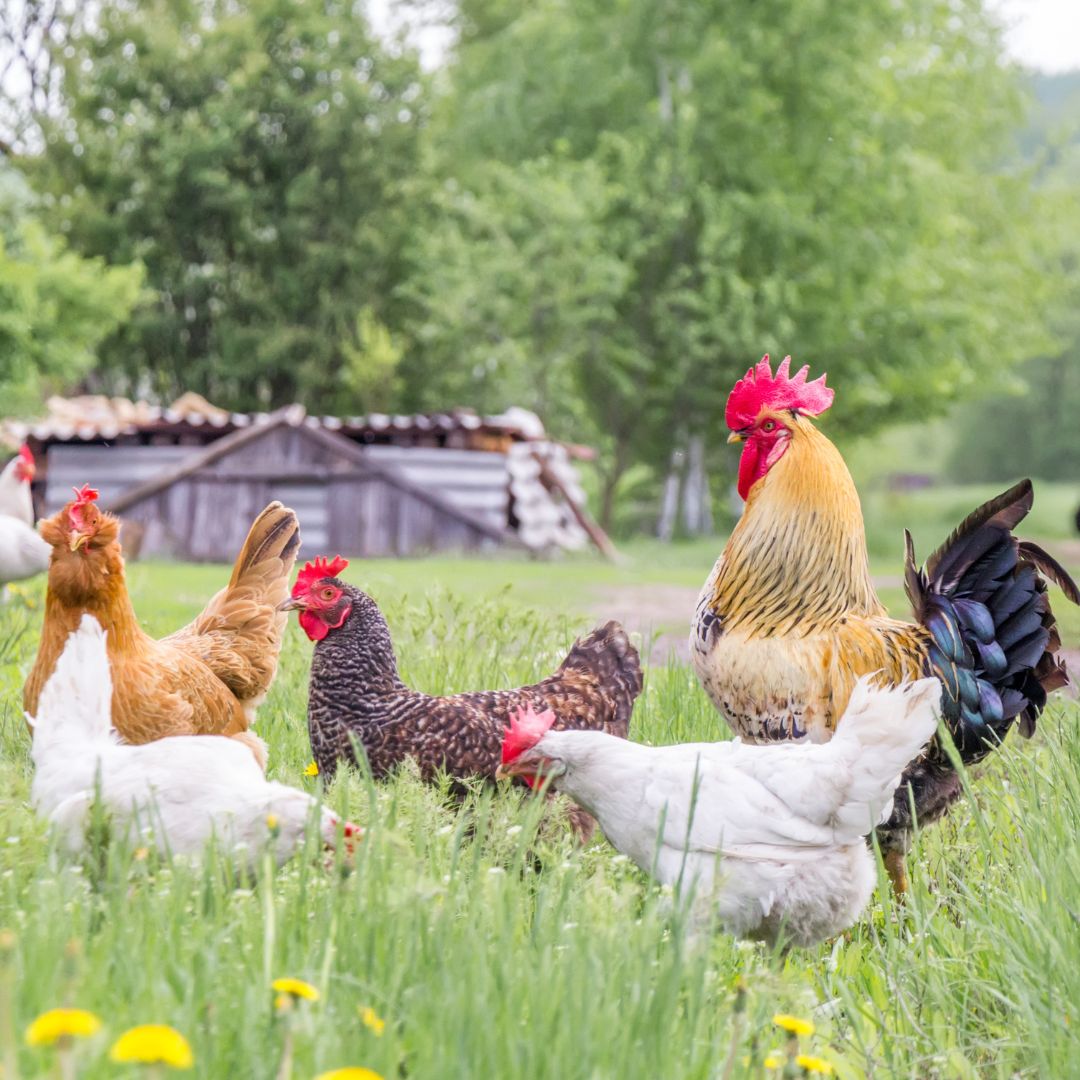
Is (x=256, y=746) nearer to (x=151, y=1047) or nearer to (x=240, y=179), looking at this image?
(x=151, y=1047)

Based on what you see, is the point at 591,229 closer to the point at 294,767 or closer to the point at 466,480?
the point at 466,480

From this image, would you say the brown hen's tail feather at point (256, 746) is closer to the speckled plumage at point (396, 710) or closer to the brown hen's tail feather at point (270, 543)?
the speckled plumage at point (396, 710)

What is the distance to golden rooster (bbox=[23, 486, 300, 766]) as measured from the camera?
3508 mm

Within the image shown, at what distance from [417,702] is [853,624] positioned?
4.57ft

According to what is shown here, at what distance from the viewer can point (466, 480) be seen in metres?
17.6

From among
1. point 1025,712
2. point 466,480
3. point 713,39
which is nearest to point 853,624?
point 1025,712

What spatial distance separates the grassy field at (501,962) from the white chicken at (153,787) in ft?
0.26

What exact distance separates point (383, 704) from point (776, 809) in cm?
136

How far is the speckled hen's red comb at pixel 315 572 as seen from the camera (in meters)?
3.95

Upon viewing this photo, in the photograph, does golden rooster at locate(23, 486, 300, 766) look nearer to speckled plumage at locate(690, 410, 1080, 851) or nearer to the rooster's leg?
speckled plumage at locate(690, 410, 1080, 851)

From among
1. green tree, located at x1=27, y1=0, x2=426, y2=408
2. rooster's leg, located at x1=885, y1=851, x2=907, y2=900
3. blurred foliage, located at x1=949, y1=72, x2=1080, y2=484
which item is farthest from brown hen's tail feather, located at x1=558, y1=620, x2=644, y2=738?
blurred foliage, located at x1=949, y1=72, x2=1080, y2=484

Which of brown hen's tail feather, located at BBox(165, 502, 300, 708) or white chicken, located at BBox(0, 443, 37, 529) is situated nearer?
brown hen's tail feather, located at BBox(165, 502, 300, 708)

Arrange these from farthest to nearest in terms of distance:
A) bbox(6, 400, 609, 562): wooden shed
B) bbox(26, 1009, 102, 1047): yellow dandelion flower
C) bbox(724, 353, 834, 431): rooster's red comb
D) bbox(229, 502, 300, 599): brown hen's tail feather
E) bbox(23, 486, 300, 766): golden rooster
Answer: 1. bbox(6, 400, 609, 562): wooden shed
2. bbox(229, 502, 300, 599): brown hen's tail feather
3. bbox(724, 353, 834, 431): rooster's red comb
4. bbox(23, 486, 300, 766): golden rooster
5. bbox(26, 1009, 102, 1047): yellow dandelion flower

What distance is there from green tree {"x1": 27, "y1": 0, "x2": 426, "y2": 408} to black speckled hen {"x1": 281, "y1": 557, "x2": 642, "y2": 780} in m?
20.8
